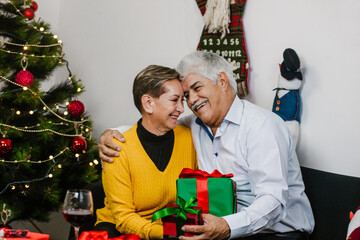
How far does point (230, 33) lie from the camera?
233 cm

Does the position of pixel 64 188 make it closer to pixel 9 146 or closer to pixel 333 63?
pixel 9 146

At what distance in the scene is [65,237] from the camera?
138 inches

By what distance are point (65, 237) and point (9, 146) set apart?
1.48 metres

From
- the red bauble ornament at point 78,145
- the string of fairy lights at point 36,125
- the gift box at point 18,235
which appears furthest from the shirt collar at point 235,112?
the string of fairy lights at point 36,125

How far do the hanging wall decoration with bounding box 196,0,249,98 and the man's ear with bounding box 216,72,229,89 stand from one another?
47 cm

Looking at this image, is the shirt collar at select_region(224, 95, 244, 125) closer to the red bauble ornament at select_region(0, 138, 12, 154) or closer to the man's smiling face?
the man's smiling face

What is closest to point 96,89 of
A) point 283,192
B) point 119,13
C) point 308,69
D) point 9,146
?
point 119,13

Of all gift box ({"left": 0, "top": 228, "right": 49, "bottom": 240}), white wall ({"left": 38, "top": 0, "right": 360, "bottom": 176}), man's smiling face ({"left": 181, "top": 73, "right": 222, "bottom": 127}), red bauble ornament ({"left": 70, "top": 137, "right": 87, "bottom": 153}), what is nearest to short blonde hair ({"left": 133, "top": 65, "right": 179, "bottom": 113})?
man's smiling face ({"left": 181, "top": 73, "right": 222, "bottom": 127})

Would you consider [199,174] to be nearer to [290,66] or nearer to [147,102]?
[147,102]

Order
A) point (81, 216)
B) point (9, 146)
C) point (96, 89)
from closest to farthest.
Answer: point (81, 216) < point (9, 146) < point (96, 89)

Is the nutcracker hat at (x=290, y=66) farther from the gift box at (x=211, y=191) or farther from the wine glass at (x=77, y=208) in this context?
the wine glass at (x=77, y=208)

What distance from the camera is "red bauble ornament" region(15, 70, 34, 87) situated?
2385mm

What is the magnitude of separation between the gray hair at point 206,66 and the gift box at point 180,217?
1.94 feet

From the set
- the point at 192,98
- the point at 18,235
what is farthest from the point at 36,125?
the point at 18,235
